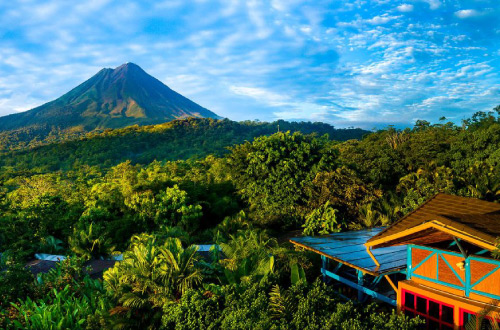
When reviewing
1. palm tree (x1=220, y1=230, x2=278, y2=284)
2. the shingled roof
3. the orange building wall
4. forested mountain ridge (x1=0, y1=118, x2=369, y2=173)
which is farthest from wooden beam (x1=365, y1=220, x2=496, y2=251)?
forested mountain ridge (x1=0, y1=118, x2=369, y2=173)

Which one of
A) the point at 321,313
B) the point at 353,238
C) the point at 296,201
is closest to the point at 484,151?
the point at 296,201

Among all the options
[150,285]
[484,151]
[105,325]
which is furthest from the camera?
[484,151]

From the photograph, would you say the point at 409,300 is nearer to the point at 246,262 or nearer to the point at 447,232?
the point at 447,232

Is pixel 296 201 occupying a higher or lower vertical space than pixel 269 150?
lower

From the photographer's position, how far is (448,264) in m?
5.41

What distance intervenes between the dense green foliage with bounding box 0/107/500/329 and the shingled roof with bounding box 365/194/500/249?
1.30 meters

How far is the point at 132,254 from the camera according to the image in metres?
8.70

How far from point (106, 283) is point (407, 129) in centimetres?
4165

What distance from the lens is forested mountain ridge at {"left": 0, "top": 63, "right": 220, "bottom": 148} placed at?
300ft

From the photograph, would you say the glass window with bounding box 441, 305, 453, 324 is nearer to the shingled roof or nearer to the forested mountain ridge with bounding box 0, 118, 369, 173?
the shingled roof

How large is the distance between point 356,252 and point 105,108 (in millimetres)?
115587

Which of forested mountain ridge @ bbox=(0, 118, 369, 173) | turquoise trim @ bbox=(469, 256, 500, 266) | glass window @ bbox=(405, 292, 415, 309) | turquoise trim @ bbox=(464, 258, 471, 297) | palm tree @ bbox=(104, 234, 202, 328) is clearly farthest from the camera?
forested mountain ridge @ bbox=(0, 118, 369, 173)

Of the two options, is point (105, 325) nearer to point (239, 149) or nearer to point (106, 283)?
point (106, 283)

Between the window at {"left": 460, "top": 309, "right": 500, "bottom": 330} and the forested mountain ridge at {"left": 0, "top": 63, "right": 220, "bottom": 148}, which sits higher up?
the forested mountain ridge at {"left": 0, "top": 63, "right": 220, "bottom": 148}
